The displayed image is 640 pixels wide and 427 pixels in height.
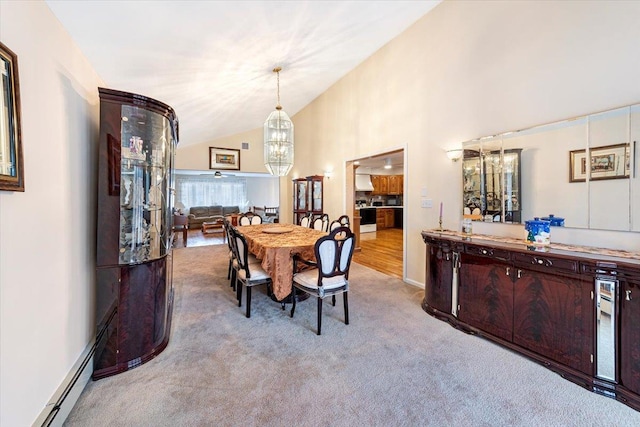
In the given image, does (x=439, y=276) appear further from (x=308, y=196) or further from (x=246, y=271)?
(x=308, y=196)

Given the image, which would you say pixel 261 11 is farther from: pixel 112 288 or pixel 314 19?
pixel 112 288

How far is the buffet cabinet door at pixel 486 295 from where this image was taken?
223 centimetres

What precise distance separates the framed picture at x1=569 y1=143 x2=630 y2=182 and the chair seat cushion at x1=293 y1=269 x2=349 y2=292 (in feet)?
7.47

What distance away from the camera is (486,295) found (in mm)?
2375

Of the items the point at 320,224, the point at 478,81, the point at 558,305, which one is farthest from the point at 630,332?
the point at 320,224

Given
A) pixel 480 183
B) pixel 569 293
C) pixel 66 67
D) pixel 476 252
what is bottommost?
pixel 569 293

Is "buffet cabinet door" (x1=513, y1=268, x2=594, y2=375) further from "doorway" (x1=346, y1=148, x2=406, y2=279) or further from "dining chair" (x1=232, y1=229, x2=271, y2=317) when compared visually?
"doorway" (x1=346, y1=148, x2=406, y2=279)

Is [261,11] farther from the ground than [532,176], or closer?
farther from the ground

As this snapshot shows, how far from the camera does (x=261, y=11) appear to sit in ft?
8.21

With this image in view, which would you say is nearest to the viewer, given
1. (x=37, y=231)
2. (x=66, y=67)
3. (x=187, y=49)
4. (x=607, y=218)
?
(x=37, y=231)

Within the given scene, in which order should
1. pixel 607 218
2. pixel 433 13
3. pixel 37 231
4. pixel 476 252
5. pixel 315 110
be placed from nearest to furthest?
1. pixel 37 231
2. pixel 607 218
3. pixel 476 252
4. pixel 433 13
5. pixel 315 110

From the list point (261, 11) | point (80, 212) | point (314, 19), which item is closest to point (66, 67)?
point (80, 212)

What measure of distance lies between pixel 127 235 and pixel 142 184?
0.40m

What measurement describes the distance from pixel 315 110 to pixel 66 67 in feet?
18.2
